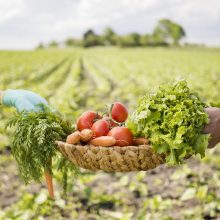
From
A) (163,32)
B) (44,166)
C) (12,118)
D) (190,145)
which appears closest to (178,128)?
(190,145)

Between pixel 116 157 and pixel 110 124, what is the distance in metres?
0.50

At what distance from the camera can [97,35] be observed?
338 feet

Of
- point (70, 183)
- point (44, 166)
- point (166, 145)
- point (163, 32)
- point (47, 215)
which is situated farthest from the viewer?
point (163, 32)

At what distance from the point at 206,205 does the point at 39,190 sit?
5.97 feet

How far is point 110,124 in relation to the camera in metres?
3.11

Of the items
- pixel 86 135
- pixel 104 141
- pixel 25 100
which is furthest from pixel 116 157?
pixel 25 100

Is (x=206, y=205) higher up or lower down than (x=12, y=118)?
lower down

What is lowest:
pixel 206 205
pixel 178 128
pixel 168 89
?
pixel 206 205

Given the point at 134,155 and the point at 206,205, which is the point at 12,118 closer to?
the point at 134,155

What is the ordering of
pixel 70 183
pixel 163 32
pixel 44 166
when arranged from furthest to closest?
pixel 163 32 < pixel 70 183 < pixel 44 166

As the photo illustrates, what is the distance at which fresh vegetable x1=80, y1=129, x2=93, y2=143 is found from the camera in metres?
2.84

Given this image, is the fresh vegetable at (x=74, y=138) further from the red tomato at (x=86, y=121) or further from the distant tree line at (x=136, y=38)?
the distant tree line at (x=136, y=38)

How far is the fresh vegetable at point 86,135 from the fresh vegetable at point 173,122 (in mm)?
232

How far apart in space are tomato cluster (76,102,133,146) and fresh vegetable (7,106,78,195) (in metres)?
0.16
